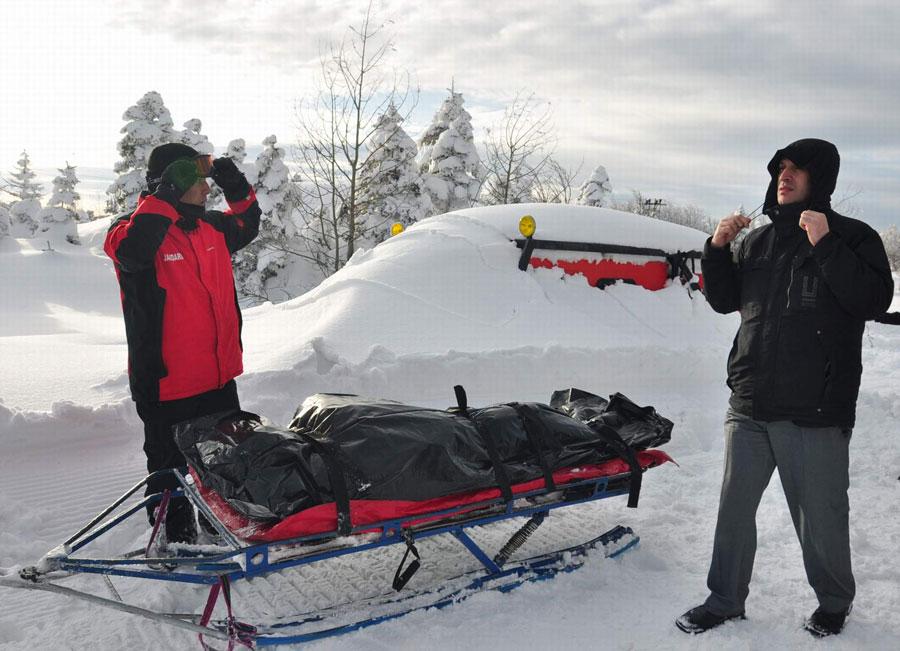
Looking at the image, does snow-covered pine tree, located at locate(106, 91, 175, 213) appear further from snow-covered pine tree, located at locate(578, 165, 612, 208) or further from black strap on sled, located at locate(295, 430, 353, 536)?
black strap on sled, located at locate(295, 430, 353, 536)

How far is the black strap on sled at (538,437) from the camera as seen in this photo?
3186 millimetres

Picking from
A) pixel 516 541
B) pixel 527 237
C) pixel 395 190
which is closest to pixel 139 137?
pixel 395 190

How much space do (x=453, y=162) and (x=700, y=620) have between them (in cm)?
2490

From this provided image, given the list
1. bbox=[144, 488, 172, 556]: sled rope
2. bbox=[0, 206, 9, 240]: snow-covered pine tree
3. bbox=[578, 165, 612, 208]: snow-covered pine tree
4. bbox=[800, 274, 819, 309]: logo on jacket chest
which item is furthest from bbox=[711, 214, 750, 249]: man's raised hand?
bbox=[0, 206, 9, 240]: snow-covered pine tree

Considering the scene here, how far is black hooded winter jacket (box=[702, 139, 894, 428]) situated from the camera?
103 inches

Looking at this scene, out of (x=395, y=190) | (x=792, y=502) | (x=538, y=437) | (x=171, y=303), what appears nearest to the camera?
(x=792, y=502)

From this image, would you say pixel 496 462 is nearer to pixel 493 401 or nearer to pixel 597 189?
pixel 493 401

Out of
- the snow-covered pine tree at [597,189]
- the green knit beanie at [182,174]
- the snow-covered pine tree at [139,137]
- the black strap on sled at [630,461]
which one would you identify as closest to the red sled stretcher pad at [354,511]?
the black strap on sled at [630,461]

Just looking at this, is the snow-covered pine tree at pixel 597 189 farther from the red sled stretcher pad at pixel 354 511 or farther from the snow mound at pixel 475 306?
the red sled stretcher pad at pixel 354 511

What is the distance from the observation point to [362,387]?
18.2ft

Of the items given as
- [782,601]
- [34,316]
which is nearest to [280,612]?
[782,601]

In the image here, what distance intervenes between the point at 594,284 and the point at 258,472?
18.8ft

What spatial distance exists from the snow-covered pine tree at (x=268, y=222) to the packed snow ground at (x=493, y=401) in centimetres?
1879

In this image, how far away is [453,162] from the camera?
26.5 metres
